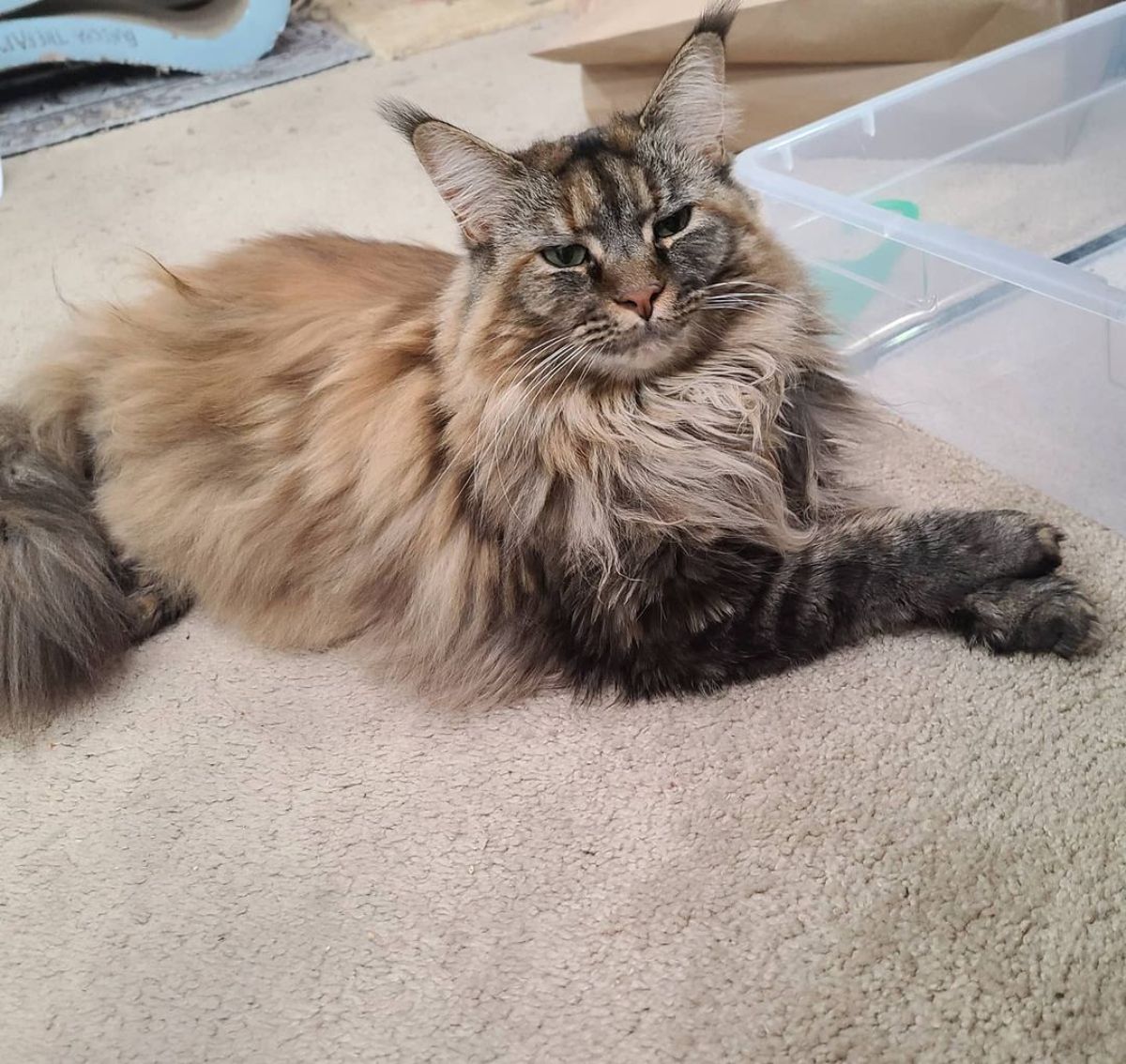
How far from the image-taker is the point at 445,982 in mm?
995

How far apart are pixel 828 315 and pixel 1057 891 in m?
0.77

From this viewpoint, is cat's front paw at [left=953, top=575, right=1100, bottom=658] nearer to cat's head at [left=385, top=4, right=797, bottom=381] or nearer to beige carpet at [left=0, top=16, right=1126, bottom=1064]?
beige carpet at [left=0, top=16, right=1126, bottom=1064]

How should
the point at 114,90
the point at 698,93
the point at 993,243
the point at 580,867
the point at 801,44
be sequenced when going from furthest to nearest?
the point at 114,90
the point at 801,44
the point at 993,243
the point at 698,93
the point at 580,867

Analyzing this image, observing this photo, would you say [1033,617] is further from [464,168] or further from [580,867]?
[464,168]

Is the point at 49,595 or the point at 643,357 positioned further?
the point at 49,595

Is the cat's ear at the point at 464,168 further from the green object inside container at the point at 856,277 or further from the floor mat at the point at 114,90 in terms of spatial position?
the floor mat at the point at 114,90

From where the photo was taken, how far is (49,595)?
51.9 inches

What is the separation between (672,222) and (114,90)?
9.93ft

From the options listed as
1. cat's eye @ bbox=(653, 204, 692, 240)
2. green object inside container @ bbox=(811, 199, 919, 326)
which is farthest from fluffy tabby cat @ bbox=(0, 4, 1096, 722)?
green object inside container @ bbox=(811, 199, 919, 326)

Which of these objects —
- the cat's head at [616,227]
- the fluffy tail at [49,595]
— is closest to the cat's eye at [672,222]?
the cat's head at [616,227]

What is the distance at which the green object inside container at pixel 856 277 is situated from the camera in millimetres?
1650

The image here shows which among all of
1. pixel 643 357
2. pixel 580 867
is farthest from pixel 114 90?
pixel 580 867

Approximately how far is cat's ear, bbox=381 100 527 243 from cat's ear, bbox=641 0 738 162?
0.64ft

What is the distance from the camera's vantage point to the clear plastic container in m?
1.36
